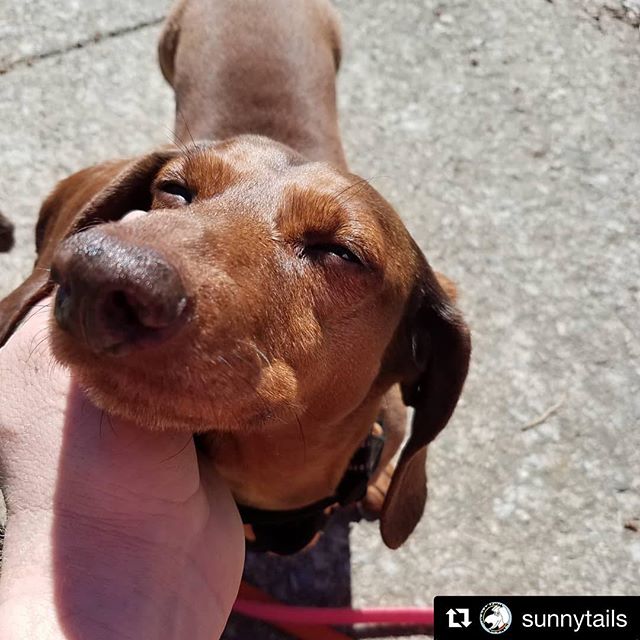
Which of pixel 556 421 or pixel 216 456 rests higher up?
pixel 216 456

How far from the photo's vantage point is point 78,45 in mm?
4637

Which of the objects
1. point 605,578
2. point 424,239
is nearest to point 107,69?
point 424,239

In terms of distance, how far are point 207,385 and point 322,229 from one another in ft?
2.26

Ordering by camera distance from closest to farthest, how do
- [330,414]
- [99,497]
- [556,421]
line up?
[99,497] → [330,414] → [556,421]

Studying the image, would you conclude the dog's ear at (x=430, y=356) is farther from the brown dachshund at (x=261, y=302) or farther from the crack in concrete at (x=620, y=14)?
the crack in concrete at (x=620, y=14)

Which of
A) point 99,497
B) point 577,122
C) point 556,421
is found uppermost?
point 99,497

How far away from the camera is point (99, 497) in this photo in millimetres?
1878

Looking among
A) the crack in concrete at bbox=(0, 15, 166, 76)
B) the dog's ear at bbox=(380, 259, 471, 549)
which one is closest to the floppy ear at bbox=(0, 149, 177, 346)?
the dog's ear at bbox=(380, 259, 471, 549)

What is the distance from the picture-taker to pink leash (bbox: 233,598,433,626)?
10.1ft

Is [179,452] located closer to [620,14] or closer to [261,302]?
[261,302]

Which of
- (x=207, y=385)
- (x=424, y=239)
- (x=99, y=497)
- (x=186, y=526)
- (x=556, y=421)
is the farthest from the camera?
(x=424, y=239)

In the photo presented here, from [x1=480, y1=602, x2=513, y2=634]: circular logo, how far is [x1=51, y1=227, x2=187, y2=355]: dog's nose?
2.39 m

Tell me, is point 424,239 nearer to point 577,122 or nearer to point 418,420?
point 577,122

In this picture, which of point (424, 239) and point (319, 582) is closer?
point (319, 582)
